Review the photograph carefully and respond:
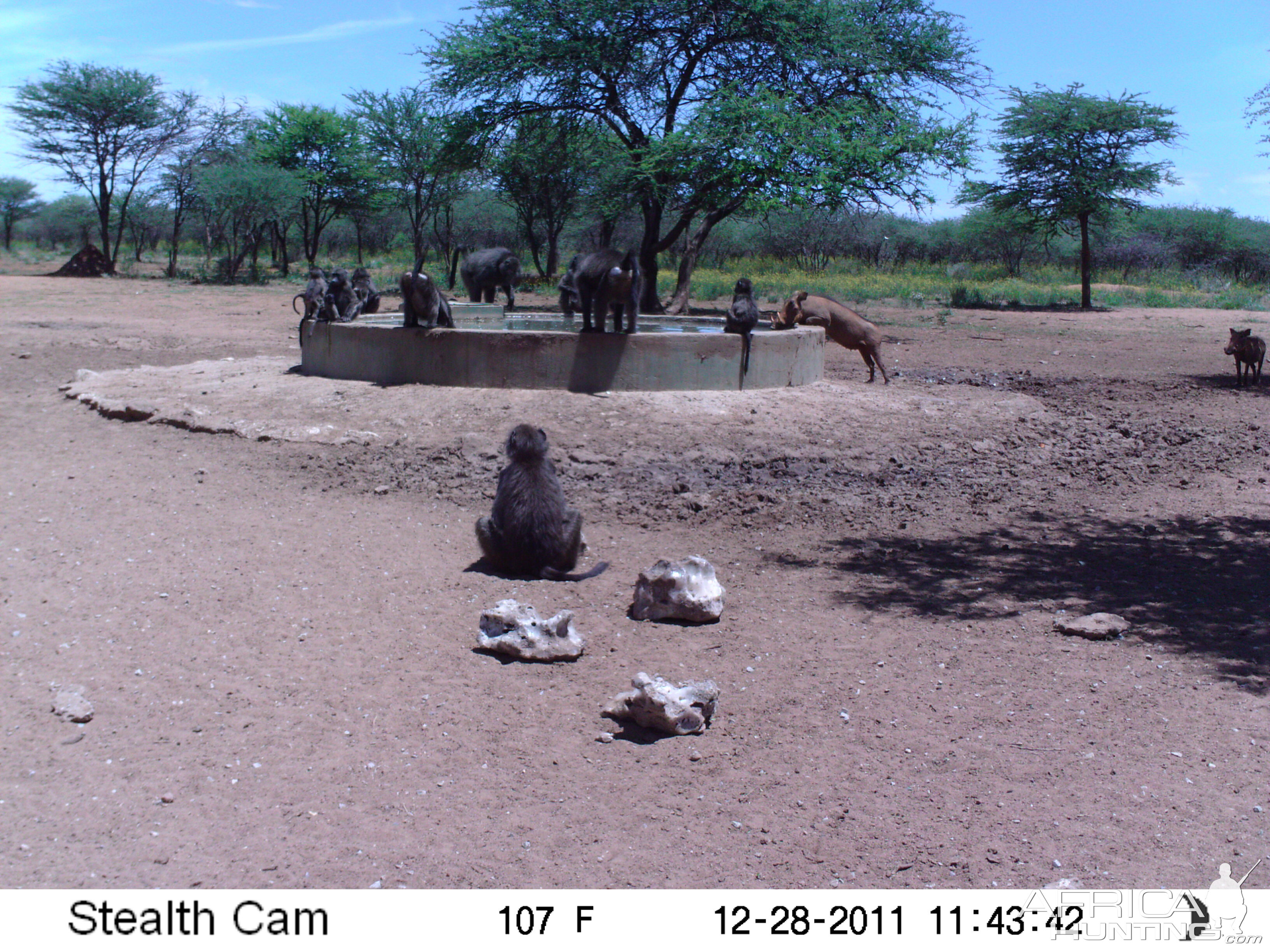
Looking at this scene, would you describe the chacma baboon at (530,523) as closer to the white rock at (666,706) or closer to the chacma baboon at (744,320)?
the white rock at (666,706)

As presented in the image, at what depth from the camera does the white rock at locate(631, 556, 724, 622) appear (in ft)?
16.2

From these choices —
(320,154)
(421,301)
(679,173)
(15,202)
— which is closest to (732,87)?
(679,173)

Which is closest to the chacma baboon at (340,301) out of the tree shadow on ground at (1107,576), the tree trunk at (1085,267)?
the tree shadow on ground at (1107,576)

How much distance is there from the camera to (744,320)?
388 inches

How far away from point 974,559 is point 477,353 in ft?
17.5

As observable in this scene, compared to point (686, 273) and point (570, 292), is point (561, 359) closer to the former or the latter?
point (570, 292)

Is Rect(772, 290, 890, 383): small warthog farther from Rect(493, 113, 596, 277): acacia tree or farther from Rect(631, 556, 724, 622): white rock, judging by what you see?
Rect(493, 113, 596, 277): acacia tree

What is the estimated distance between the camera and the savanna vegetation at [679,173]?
17922 millimetres

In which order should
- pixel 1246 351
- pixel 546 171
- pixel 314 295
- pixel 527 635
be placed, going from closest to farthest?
pixel 527 635
pixel 314 295
pixel 1246 351
pixel 546 171

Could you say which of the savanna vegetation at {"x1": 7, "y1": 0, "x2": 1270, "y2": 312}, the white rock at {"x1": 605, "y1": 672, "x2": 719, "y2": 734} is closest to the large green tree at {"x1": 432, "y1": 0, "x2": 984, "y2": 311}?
the savanna vegetation at {"x1": 7, "y1": 0, "x2": 1270, "y2": 312}

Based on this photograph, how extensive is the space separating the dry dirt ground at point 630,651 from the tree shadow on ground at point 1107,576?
0.03 m

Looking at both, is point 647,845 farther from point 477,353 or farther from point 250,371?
point 250,371

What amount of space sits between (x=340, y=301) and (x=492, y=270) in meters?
3.06

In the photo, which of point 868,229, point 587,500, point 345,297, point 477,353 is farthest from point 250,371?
point 868,229
